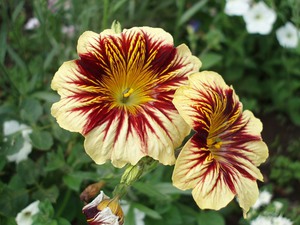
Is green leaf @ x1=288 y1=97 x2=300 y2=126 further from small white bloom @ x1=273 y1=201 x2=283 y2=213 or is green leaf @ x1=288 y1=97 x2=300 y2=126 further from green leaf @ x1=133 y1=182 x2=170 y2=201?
green leaf @ x1=133 y1=182 x2=170 y2=201

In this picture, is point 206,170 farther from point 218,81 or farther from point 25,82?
point 25,82

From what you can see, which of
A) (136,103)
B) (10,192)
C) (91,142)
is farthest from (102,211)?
(10,192)

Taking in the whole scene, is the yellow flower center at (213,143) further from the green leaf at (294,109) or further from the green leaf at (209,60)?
the green leaf at (294,109)

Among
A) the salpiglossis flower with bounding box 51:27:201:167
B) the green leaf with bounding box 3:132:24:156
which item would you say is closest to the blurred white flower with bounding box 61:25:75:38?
the green leaf with bounding box 3:132:24:156

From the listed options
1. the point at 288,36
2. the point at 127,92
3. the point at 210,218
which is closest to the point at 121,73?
the point at 127,92

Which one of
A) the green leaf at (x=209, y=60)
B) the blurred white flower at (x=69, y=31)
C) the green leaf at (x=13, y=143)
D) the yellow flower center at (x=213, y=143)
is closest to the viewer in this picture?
the yellow flower center at (x=213, y=143)

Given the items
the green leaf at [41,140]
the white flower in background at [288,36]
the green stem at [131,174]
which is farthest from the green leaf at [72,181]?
the white flower in background at [288,36]

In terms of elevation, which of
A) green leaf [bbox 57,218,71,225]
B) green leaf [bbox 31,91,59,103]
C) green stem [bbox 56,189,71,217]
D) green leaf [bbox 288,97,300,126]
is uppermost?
green leaf [bbox 31,91,59,103]
